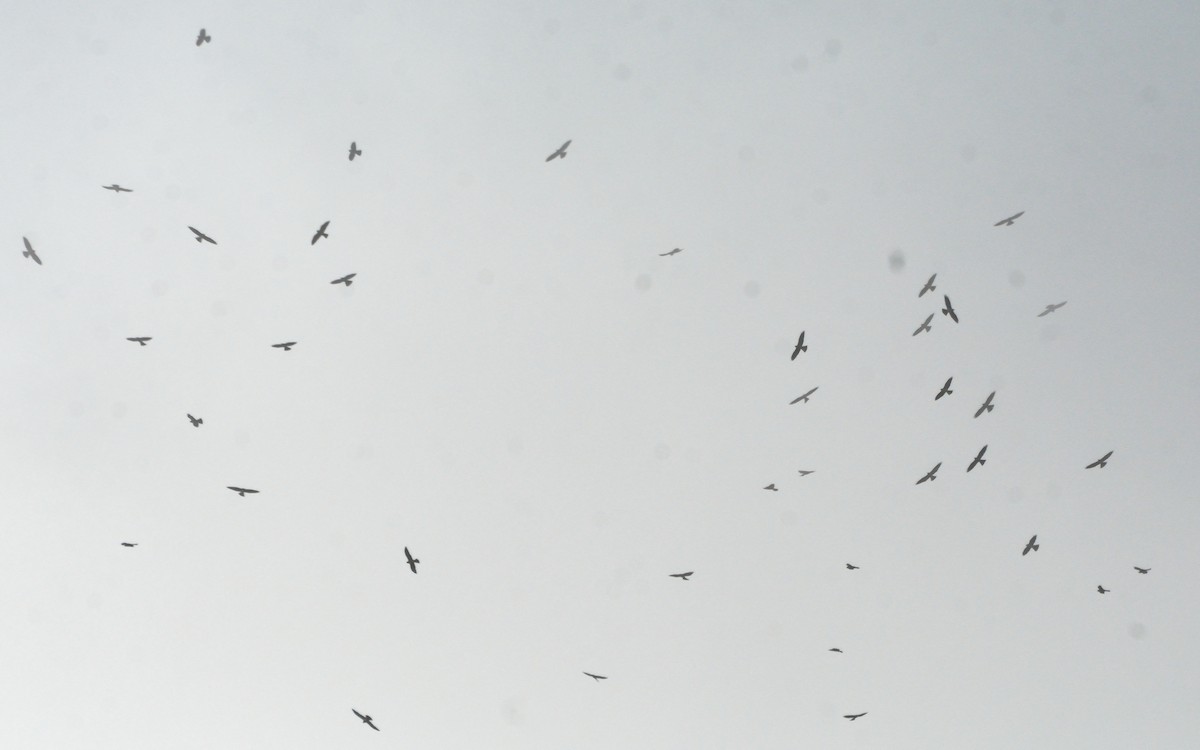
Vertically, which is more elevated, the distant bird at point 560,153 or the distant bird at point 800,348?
the distant bird at point 560,153

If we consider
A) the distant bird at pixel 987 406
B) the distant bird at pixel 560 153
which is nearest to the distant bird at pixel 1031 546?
the distant bird at pixel 987 406

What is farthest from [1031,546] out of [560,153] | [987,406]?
[560,153]

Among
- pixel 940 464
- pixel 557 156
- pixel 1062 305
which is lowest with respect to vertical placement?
pixel 940 464

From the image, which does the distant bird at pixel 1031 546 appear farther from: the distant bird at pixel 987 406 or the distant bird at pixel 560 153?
the distant bird at pixel 560 153

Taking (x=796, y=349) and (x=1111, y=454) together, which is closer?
(x=796, y=349)

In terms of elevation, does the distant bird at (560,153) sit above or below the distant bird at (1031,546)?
above

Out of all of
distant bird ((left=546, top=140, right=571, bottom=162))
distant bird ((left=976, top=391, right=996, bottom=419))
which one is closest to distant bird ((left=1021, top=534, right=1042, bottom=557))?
distant bird ((left=976, top=391, right=996, bottom=419))

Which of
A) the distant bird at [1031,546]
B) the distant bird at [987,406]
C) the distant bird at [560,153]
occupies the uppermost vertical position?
the distant bird at [560,153]

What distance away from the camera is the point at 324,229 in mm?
41281

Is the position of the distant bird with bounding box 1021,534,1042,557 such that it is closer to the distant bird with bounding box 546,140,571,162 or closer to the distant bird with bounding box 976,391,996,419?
the distant bird with bounding box 976,391,996,419

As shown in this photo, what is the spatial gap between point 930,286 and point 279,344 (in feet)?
110

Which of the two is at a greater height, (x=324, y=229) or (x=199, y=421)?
(x=324, y=229)

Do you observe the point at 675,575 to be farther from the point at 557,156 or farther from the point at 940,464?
the point at 557,156

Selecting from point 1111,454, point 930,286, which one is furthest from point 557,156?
point 1111,454
